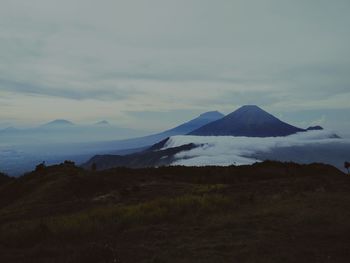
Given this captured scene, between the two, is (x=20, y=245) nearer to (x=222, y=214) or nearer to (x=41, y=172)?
(x=222, y=214)

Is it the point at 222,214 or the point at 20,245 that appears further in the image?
the point at 222,214

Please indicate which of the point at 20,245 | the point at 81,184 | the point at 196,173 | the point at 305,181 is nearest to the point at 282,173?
the point at 196,173

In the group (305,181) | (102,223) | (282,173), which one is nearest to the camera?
(102,223)

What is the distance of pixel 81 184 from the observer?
26734 mm

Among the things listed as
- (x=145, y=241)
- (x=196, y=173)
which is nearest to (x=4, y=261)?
(x=145, y=241)

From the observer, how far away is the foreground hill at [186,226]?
10.6 metres

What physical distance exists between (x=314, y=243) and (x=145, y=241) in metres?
4.93

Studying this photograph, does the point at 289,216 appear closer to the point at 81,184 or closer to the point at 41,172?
the point at 81,184

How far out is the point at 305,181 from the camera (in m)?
25.4

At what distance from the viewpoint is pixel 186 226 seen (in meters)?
14.0

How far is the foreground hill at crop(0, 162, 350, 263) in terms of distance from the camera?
1059cm

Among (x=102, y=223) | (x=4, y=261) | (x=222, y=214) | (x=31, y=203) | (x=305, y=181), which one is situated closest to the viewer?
(x=4, y=261)

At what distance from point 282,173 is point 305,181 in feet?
32.1

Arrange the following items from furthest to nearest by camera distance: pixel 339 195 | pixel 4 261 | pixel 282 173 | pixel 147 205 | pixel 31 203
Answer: pixel 282 173
pixel 31 203
pixel 339 195
pixel 147 205
pixel 4 261
